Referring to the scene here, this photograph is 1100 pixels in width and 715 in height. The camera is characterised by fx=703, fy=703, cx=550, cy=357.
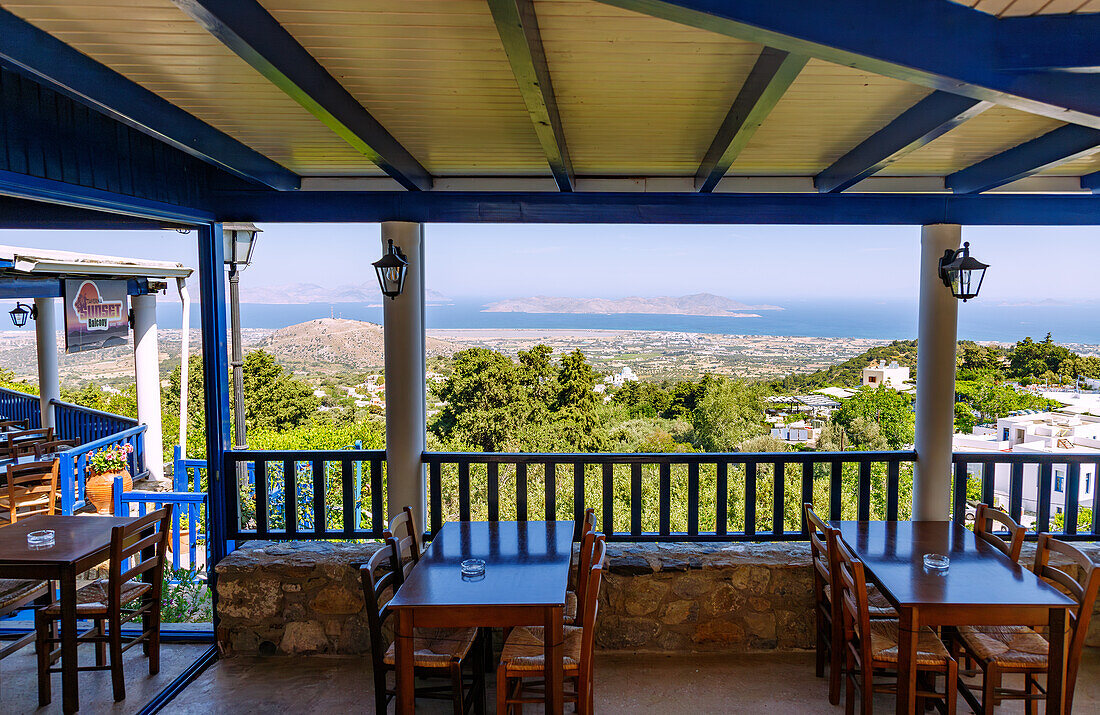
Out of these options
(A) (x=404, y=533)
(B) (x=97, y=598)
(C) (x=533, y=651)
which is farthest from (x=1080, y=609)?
(B) (x=97, y=598)

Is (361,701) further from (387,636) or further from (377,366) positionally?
(377,366)

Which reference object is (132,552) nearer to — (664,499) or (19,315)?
(664,499)

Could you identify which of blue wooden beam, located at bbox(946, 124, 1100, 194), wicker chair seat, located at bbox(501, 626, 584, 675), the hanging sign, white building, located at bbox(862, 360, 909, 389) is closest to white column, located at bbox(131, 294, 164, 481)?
the hanging sign

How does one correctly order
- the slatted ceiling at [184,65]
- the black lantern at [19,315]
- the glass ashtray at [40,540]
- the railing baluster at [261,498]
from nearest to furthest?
Result: the slatted ceiling at [184,65]
the glass ashtray at [40,540]
the railing baluster at [261,498]
the black lantern at [19,315]

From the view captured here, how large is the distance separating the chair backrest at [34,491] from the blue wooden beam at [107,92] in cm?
456

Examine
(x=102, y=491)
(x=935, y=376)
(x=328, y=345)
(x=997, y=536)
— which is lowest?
(x=102, y=491)

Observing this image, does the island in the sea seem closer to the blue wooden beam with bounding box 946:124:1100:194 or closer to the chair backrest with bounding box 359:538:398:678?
the blue wooden beam with bounding box 946:124:1100:194

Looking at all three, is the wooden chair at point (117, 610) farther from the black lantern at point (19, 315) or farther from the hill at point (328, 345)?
the hill at point (328, 345)

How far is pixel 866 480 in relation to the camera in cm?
430

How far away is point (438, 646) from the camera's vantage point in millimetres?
3084

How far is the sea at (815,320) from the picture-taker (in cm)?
1966

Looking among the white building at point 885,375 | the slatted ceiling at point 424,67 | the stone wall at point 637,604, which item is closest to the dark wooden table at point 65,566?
the stone wall at point 637,604

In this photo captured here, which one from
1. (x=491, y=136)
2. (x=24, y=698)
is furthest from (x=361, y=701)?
(x=491, y=136)

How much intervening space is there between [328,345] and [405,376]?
1901 cm
